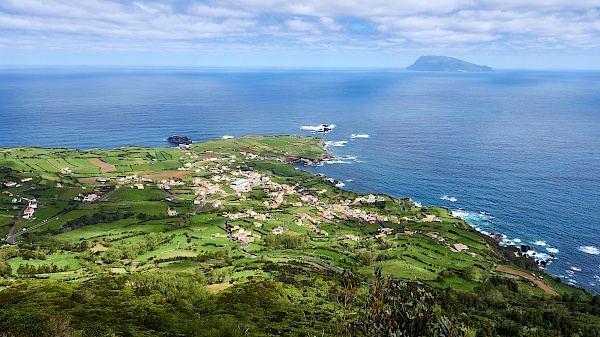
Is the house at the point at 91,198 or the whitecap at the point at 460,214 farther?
the house at the point at 91,198

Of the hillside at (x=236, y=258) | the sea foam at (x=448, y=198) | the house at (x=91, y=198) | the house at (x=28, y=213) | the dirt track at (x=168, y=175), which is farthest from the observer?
the dirt track at (x=168, y=175)

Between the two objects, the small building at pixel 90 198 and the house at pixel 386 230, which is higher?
the small building at pixel 90 198

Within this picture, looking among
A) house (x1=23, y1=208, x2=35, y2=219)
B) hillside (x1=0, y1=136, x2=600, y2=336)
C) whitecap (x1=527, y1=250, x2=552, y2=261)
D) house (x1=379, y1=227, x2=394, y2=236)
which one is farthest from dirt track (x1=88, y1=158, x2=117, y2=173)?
whitecap (x1=527, y1=250, x2=552, y2=261)

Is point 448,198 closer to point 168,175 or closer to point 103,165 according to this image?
point 168,175

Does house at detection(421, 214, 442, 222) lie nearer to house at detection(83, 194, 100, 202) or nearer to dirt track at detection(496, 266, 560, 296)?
dirt track at detection(496, 266, 560, 296)

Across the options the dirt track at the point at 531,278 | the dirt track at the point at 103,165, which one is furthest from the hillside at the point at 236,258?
the dirt track at the point at 103,165

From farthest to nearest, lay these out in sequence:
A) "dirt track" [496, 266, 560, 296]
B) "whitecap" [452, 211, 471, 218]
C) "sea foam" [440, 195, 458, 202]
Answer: "sea foam" [440, 195, 458, 202], "whitecap" [452, 211, 471, 218], "dirt track" [496, 266, 560, 296]

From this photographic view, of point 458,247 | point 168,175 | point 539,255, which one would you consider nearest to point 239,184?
point 168,175

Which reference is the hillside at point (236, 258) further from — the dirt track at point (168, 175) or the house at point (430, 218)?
the house at point (430, 218)

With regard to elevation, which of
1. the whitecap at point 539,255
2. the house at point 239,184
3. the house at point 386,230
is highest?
the house at point 239,184

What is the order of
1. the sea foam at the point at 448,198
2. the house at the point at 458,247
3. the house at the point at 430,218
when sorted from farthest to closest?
the sea foam at the point at 448,198 → the house at the point at 430,218 → the house at the point at 458,247
